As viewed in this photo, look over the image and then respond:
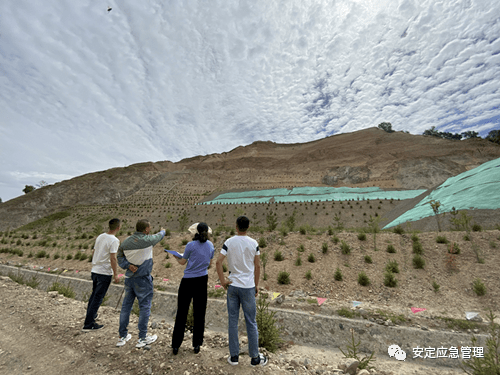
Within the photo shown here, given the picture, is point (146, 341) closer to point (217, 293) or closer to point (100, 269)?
point (100, 269)

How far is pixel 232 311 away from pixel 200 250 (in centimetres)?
107

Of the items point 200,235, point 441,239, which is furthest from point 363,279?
point 200,235

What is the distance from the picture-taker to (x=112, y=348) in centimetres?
364

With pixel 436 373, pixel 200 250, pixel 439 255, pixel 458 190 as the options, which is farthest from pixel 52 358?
pixel 458 190

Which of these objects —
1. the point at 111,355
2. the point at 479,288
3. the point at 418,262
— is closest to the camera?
the point at 111,355

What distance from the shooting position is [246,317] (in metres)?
3.29

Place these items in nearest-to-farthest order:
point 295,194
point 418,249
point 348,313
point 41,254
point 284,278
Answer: point 348,313
point 284,278
point 418,249
point 41,254
point 295,194

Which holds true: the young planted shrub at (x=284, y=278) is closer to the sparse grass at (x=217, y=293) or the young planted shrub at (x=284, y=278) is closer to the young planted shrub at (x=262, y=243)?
the sparse grass at (x=217, y=293)

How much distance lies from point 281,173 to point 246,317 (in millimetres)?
60232

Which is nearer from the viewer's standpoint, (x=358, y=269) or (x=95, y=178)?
(x=358, y=269)

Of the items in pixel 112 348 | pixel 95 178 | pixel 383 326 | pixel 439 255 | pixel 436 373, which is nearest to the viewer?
pixel 112 348

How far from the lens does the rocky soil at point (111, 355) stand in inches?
123

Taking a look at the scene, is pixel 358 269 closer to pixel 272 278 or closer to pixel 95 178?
pixel 272 278

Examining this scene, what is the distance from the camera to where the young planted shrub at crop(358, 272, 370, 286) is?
25.3ft
